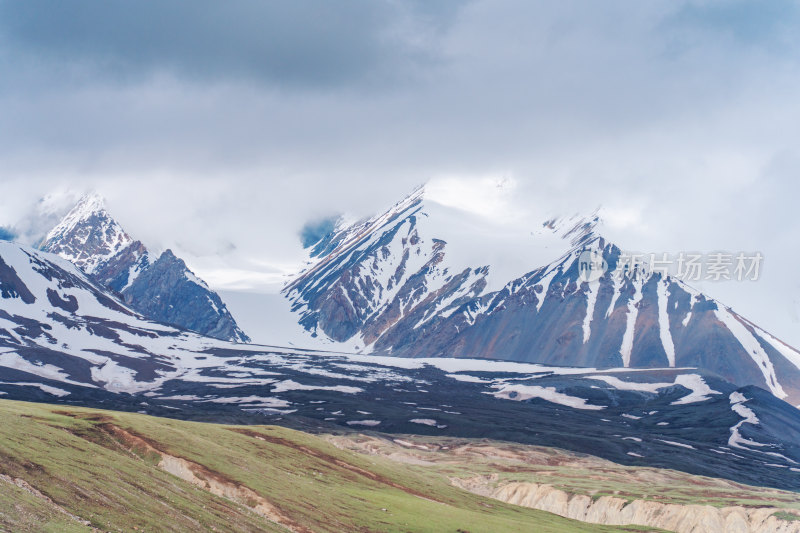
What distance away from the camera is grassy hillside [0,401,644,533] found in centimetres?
5522

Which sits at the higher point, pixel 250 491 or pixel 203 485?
pixel 250 491

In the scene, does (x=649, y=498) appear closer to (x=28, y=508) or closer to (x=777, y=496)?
(x=777, y=496)

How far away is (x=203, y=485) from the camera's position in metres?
80.4

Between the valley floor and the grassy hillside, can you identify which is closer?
the grassy hillside

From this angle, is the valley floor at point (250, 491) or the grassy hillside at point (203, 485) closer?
the grassy hillside at point (203, 485)

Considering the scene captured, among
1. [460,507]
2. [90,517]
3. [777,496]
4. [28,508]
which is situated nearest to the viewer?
[28,508]

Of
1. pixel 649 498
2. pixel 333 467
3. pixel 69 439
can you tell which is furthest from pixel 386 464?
pixel 69 439

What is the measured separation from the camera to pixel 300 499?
268 ft

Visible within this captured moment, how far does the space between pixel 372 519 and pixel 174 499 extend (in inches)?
903

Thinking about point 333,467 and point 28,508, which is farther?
point 333,467

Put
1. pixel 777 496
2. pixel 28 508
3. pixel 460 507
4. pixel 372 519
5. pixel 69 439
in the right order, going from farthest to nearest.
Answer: pixel 777 496 < pixel 460 507 < pixel 372 519 < pixel 69 439 < pixel 28 508

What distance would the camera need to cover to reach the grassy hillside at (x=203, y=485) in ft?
181

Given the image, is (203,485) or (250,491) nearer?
(250,491)

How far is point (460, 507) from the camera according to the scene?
10925 centimetres
